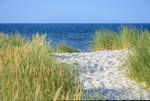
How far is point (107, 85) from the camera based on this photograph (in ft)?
12.2

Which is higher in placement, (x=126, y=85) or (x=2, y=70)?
(x=2, y=70)

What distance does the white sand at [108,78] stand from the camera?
3244 mm

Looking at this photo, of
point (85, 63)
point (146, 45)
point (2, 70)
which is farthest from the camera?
point (85, 63)

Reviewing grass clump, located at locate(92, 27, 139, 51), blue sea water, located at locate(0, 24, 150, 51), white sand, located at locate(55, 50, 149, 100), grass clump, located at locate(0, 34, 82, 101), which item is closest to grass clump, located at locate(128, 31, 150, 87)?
white sand, located at locate(55, 50, 149, 100)

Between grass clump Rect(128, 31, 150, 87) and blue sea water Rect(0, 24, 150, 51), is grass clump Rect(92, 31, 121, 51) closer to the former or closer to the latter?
blue sea water Rect(0, 24, 150, 51)

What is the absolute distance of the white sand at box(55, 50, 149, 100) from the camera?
324 centimetres

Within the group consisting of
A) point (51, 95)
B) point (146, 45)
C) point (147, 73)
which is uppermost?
point (146, 45)

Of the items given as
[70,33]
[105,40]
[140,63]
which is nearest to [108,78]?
[140,63]

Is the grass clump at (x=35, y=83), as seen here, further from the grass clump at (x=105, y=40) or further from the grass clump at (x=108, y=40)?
the grass clump at (x=105, y=40)

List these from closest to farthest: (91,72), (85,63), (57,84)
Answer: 1. (57,84)
2. (91,72)
3. (85,63)

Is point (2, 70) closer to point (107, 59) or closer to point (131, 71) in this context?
point (131, 71)

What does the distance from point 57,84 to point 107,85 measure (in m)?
1.18

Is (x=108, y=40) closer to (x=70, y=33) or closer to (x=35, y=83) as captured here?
(x=35, y=83)

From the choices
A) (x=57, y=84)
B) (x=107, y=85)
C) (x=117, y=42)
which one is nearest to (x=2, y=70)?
(x=57, y=84)
